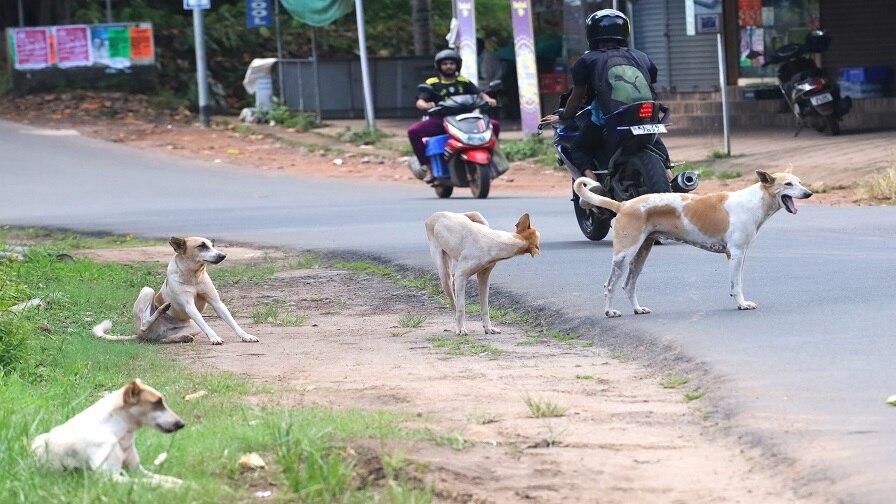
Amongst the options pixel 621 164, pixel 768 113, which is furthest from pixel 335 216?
pixel 768 113

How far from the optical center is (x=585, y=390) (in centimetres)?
722

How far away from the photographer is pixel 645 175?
39.2ft

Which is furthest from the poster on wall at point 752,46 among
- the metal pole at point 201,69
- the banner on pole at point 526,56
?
the metal pole at point 201,69

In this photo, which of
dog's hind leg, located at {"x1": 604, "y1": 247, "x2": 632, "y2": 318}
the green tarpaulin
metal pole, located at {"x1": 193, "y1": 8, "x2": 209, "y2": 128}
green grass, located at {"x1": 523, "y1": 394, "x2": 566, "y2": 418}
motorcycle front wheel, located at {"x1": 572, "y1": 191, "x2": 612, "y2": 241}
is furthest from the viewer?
metal pole, located at {"x1": 193, "y1": 8, "x2": 209, "y2": 128}

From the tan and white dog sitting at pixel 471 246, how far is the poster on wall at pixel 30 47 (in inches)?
1023

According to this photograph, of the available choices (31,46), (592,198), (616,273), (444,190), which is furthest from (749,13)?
(616,273)

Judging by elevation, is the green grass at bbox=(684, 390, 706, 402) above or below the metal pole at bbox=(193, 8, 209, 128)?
below

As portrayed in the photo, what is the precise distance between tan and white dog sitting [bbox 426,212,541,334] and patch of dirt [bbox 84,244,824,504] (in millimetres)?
312

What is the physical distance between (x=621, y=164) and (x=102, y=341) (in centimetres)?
501

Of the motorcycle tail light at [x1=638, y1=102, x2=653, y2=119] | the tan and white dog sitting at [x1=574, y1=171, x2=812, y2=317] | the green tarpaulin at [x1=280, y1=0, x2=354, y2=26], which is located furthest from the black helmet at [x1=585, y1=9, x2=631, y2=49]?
the green tarpaulin at [x1=280, y1=0, x2=354, y2=26]

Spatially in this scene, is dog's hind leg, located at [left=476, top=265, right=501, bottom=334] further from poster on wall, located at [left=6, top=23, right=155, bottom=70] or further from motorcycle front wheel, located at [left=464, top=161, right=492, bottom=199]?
poster on wall, located at [left=6, top=23, right=155, bottom=70]

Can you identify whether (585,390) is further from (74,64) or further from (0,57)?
(0,57)

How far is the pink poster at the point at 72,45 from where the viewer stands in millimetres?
33125

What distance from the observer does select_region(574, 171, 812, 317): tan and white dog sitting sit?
908 centimetres
